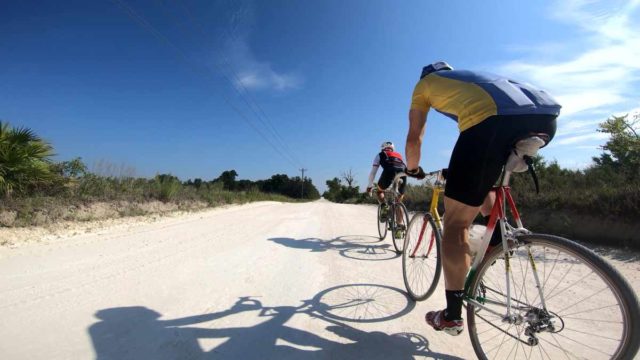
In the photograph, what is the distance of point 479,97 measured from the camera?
6.12ft

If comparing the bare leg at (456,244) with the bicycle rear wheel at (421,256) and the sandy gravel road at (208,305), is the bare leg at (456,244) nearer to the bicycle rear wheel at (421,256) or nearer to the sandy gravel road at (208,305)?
the sandy gravel road at (208,305)

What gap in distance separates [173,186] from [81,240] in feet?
21.6

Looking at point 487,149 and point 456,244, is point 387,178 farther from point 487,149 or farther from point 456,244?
point 487,149

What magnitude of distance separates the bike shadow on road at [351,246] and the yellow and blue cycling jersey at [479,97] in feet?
8.92

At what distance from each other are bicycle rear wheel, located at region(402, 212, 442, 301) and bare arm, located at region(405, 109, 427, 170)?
35.3 inches

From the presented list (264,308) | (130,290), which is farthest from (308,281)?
(130,290)

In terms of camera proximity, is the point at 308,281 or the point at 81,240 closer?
the point at 308,281

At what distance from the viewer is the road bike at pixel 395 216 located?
15.9 feet

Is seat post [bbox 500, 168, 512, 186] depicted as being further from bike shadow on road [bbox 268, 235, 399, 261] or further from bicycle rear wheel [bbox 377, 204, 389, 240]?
bicycle rear wheel [bbox 377, 204, 389, 240]

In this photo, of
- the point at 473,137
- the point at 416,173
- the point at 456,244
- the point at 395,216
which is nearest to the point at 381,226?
the point at 395,216

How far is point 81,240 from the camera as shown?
489 centimetres

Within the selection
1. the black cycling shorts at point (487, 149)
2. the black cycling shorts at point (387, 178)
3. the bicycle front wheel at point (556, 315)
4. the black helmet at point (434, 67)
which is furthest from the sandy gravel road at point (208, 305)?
the black helmet at point (434, 67)

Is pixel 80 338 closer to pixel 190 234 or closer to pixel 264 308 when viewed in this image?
pixel 264 308

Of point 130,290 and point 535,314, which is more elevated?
point 535,314
